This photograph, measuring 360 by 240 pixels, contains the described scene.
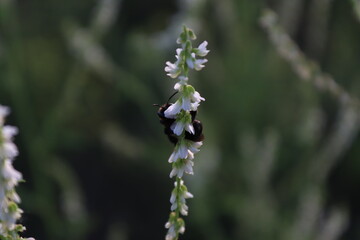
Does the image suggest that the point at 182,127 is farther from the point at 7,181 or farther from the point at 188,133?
the point at 7,181

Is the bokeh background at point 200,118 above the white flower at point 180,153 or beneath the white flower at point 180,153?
above

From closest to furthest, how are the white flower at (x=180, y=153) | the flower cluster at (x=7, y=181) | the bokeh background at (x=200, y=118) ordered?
1. the flower cluster at (x=7, y=181)
2. the white flower at (x=180, y=153)
3. the bokeh background at (x=200, y=118)

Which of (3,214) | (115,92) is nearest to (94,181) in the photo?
(115,92)

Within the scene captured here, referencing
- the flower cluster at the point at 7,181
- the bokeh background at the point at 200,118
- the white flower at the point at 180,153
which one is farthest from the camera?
the bokeh background at the point at 200,118

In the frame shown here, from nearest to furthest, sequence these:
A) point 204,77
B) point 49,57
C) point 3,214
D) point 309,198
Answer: point 3,214 < point 309,198 < point 204,77 < point 49,57

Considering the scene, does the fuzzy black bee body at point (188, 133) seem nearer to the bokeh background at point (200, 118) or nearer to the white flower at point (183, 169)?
the white flower at point (183, 169)

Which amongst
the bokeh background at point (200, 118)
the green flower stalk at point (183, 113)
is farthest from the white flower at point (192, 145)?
the bokeh background at point (200, 118)

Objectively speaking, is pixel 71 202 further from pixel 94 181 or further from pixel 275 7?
pixel 275 7
